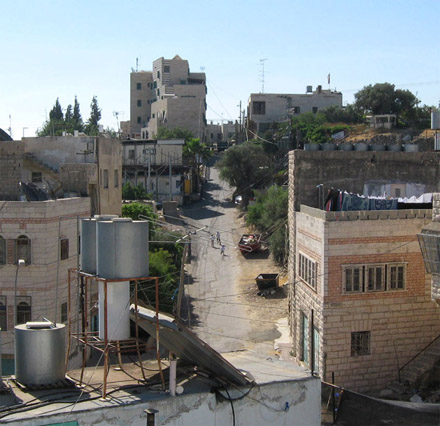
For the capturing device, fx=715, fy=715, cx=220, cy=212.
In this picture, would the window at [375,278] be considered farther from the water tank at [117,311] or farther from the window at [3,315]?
the water tank at [117,311]

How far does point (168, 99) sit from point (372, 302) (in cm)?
5947

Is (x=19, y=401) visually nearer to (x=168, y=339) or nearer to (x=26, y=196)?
(x=168, y=339)

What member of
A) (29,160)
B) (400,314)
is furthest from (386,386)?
(29,160)

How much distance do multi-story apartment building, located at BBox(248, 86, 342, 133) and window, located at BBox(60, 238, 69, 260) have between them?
52.3 metres

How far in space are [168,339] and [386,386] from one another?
10.8 m

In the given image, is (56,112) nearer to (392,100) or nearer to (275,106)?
(275,106)

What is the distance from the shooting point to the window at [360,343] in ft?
63.6

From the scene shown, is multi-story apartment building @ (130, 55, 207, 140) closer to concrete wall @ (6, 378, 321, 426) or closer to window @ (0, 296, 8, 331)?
window @ (0, 296, 8, 331)

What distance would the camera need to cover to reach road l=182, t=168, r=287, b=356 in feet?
84.5

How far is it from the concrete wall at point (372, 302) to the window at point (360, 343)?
118 millimetres

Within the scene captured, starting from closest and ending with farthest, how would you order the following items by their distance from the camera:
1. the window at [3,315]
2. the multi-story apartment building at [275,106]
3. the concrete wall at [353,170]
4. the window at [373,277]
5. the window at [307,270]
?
the window at [373,277], the window at [3,315], the window at [307,270], the concrete wall at [353,170], the multi-story apartment building at [275,106]

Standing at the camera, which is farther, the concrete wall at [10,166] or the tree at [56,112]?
the tree at [56,112]

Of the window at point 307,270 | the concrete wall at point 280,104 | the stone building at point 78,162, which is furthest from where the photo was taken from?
the concrete wall at point 280,104

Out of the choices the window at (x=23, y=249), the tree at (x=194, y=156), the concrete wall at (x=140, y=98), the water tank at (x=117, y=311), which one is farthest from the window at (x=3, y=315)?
the concrete wall at (x=140, y=98)
